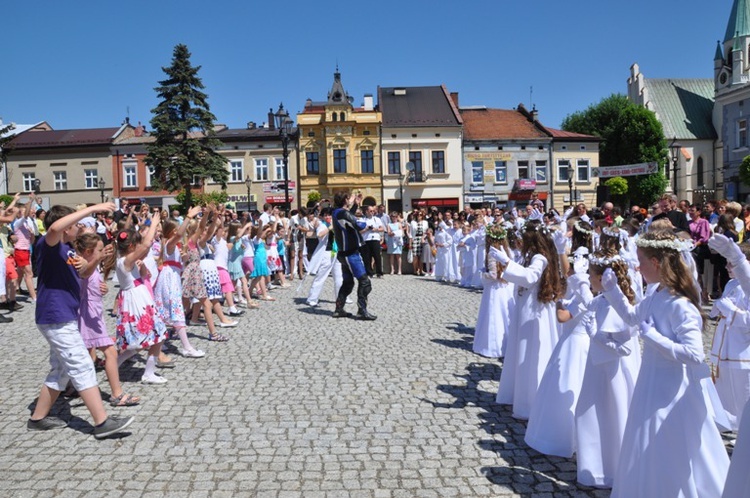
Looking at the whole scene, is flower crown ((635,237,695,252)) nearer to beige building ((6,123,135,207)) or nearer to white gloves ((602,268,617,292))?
white gloves ((602,268,617,292))

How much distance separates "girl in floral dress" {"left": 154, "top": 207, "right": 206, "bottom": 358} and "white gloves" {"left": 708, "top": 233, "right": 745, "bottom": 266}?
5671 millimetres

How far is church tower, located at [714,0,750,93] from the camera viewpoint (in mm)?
58062

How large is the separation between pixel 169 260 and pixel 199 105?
3925 cm

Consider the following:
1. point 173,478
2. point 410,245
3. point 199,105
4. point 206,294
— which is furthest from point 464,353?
point 199,105

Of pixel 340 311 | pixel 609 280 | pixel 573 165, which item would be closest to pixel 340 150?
pixel 573 165

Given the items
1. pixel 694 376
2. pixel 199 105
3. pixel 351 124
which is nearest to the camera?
pixel 694 376

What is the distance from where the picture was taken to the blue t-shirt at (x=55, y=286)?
5223 millimetres

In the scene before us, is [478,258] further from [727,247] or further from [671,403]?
[671,403]

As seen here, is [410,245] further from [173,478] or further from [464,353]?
[173,478]

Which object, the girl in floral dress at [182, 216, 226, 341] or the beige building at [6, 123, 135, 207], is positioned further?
the beige building at [6, 123, 135, 207]

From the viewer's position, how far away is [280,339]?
9.66m

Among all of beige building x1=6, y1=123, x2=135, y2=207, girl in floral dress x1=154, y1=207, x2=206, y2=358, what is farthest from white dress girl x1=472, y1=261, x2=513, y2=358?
beige building x1=6, y1=123, x2=135, y2=207

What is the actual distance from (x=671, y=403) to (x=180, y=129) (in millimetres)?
43584

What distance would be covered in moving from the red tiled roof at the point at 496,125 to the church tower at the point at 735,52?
20995 mm
